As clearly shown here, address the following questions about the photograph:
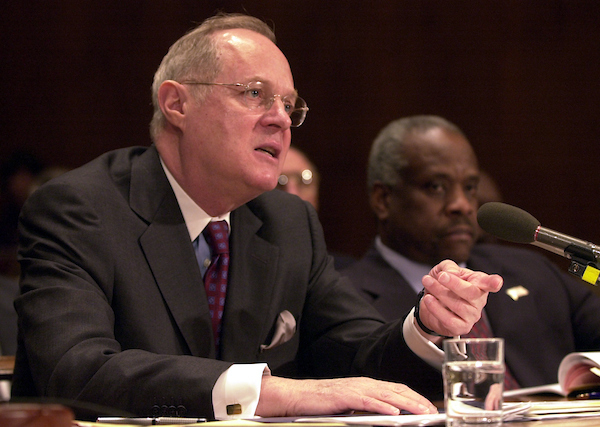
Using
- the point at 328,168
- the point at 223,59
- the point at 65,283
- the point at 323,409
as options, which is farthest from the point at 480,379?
the point at 328,168

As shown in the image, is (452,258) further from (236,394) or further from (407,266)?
(236,394)

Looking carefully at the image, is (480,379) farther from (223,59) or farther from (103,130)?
(103,130)

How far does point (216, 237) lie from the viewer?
1.81m

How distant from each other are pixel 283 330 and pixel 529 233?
0.69 meters

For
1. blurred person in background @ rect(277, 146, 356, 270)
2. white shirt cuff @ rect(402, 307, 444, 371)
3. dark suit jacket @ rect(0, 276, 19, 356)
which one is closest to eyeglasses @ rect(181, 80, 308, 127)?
white shirt cuff @ rect(402, 307, 444, 371)

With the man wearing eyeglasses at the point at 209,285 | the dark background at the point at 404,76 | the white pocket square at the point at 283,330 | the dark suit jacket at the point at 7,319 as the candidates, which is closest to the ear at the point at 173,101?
the man wearing eyeglasses at the point at 209,285

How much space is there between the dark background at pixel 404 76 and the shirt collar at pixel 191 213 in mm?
2905

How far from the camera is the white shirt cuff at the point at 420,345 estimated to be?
160cm

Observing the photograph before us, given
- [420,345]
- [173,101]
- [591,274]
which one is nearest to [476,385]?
[591,274]

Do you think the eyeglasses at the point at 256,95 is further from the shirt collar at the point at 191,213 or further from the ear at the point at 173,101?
the shirt collar at the point at 191,213

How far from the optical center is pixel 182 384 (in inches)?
49.3

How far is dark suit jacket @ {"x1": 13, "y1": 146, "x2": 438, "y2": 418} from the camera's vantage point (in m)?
1.30

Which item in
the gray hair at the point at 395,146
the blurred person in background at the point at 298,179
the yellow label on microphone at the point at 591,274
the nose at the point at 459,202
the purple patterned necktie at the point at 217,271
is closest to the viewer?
the yellow label on microphone at the point at 591,274

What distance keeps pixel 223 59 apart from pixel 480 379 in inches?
45.2
